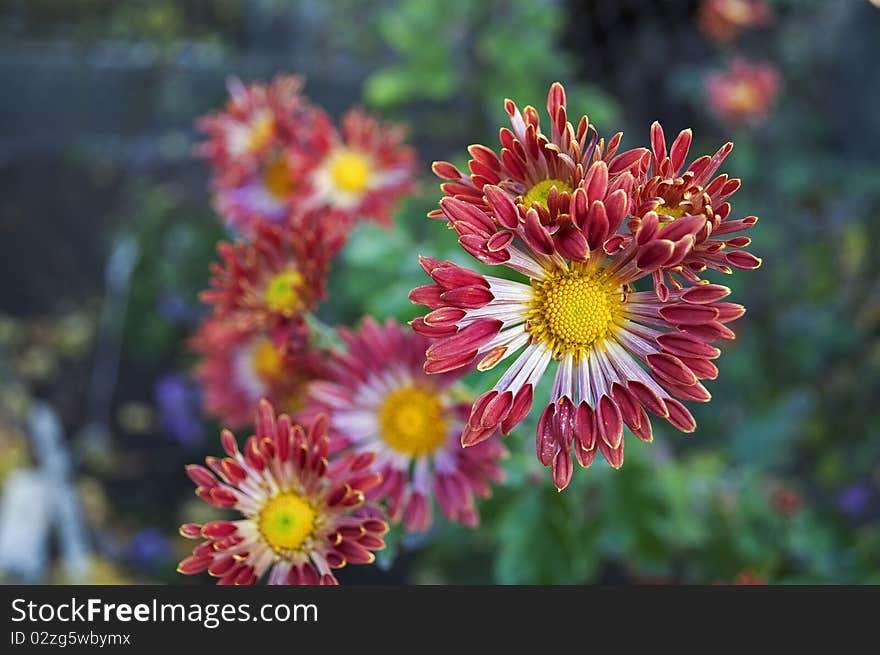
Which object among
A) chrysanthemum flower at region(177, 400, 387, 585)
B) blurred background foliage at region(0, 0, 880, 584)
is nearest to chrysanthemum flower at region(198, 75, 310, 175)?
blurred background foliage at region(0, 0, 880, 584)

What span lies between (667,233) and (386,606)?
19.4 inches

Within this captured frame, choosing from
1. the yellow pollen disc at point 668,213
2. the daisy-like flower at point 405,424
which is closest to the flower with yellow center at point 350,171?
the daisy-like flower at point 405,424

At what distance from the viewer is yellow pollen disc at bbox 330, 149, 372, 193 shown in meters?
1.33

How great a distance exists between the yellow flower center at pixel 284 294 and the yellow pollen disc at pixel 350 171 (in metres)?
0.39

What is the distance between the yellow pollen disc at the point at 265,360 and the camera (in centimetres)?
112

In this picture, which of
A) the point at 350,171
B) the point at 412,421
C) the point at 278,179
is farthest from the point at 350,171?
the point at 412,421

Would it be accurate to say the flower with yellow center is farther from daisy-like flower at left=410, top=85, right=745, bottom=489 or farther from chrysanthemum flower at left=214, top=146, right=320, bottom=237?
daisy-like flower at left=410, top=85, right=745, bottom=489

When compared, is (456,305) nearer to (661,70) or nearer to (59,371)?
(661,70)

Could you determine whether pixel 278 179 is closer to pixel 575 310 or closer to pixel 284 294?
pixel 284 294

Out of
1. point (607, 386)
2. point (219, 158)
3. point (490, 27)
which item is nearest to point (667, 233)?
point (607, 386)

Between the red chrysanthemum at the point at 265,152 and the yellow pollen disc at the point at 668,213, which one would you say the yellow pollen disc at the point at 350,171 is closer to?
the red chrysanthemum at the point at 265,152

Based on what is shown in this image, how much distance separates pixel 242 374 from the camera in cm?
128

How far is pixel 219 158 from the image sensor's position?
129 cm

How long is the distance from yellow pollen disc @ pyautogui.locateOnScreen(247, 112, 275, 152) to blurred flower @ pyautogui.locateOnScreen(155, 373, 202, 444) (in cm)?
120
